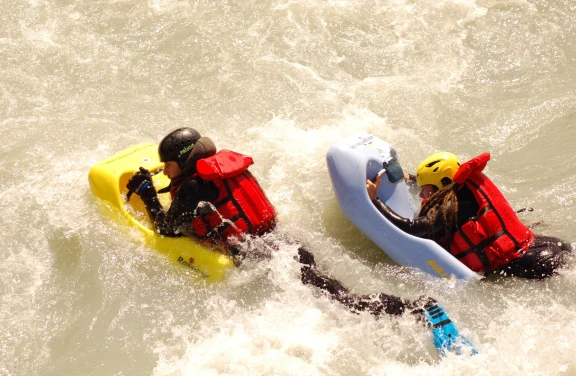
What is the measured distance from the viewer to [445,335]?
4820 mm

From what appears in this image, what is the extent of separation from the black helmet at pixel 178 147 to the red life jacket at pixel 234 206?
173 mm

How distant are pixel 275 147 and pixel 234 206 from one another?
162 centimetres

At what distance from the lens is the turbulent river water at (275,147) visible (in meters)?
4.96

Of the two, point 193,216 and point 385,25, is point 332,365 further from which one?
point 385,25

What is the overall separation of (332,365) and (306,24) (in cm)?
479

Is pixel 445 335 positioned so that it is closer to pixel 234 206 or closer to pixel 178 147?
pixel 234 206

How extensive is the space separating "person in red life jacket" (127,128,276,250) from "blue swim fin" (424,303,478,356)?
1.43 m

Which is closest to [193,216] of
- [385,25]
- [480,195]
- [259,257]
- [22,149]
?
[259,257]

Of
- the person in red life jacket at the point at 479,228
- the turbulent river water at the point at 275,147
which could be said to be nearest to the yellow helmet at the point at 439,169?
the person in red life jacket at the point at 479,228

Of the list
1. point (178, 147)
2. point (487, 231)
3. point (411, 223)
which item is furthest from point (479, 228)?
point (178, 147)

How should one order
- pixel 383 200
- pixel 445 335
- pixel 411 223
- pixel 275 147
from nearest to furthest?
1. pixel 445 335
2. pixel 411 223
3. pixel 383 200
4. pixel 275 147

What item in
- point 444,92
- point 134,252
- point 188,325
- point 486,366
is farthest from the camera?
point 444,92

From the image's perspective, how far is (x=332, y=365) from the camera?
4.82 m

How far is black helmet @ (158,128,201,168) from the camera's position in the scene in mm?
5164
